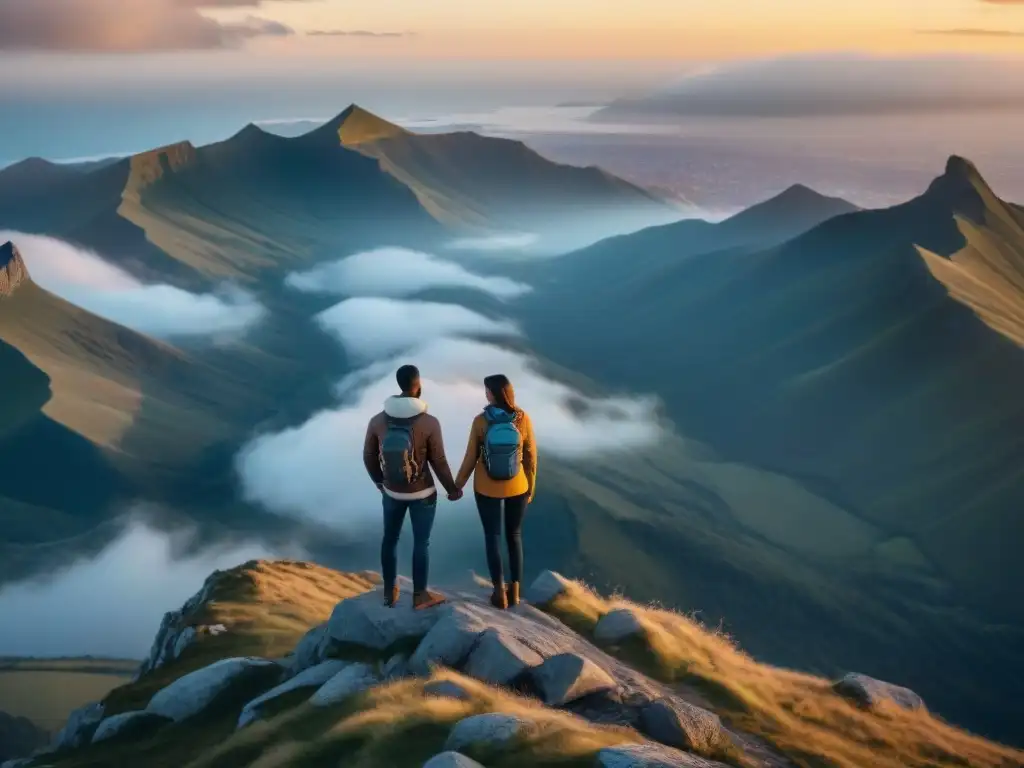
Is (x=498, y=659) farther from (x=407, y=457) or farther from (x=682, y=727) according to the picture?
(x=407, y=457)

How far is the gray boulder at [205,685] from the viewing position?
30.8 m

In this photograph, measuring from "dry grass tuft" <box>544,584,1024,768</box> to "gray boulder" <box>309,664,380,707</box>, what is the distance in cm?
881

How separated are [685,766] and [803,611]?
186 meters

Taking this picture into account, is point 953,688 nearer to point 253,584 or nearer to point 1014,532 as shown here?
point 1014,532

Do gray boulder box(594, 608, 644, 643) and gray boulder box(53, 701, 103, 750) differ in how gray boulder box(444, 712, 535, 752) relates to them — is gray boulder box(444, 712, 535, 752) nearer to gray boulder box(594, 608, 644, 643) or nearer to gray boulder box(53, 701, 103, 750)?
gray boulder box(594, 608, 644, 643)

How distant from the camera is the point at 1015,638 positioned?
172375mm

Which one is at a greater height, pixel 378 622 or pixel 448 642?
pixel 448 642

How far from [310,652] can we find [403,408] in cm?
1119

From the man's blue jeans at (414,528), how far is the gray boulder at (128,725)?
1172 cm

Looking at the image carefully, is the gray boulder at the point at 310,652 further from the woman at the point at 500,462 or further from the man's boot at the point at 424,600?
the woman at the point at 500,462

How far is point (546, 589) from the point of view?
34.0 meters

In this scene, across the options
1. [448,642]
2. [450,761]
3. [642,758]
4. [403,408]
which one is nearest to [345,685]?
[448,642]

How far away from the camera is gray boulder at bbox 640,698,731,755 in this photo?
2203cm

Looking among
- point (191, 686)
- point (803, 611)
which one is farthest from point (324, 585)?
point (803, 611)
